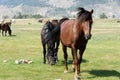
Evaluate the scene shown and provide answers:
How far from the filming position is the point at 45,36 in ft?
55.9

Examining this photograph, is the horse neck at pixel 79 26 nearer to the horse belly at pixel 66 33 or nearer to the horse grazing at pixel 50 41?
the horse belly at pixel 66 33

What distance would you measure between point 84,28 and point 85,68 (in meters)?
4.30

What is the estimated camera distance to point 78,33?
527 inches

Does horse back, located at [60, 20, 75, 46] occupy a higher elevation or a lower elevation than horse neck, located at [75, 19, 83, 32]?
lower

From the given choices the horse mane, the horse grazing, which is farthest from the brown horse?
the horse grazing

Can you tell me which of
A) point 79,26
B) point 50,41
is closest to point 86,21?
point 79,26

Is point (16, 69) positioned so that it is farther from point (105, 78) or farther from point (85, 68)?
point (105, 78)

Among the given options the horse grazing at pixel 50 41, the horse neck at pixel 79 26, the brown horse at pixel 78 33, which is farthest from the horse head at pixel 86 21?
the horse grazing at pixel 50 41

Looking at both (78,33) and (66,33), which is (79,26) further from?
(66,33)

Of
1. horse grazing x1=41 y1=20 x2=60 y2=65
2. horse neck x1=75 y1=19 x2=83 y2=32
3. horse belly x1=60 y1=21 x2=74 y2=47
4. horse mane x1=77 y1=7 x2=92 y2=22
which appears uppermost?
horse mane x1=77 y1=7 x2=92 y2=22

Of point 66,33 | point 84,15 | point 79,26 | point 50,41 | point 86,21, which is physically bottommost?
point 50,41

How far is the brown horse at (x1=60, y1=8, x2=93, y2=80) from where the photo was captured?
495 inches

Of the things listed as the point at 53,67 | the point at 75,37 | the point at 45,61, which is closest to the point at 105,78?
the point at 75,37

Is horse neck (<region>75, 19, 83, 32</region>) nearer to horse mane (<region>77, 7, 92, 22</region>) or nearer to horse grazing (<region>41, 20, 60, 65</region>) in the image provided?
horse mane (<region>77, 7, 92, 22</region>)
